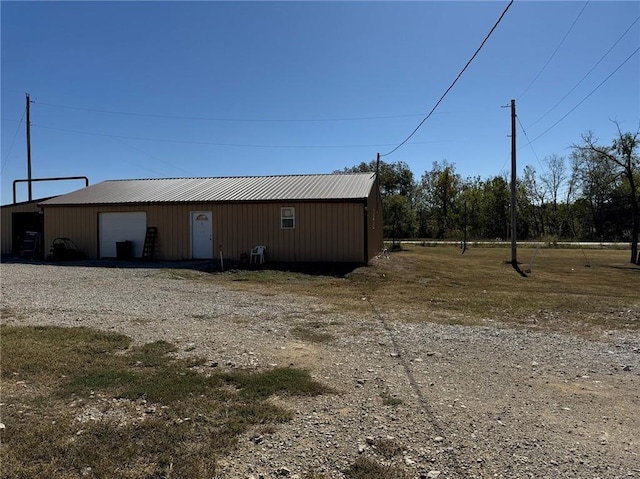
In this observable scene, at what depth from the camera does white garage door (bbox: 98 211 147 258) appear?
62.0ft

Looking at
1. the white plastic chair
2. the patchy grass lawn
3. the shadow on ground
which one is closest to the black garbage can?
the shadow on ground

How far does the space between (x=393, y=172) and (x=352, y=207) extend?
44798mm

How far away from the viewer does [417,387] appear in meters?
4.25

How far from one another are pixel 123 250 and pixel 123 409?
53.2 ft

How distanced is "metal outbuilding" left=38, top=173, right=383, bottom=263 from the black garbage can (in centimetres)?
4

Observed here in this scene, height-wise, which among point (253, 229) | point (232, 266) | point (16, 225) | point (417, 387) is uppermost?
point (16, 225)

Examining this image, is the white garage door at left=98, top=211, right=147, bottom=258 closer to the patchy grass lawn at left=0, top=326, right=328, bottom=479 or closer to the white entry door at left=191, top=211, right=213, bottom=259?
the white entry door at left=191, top=211, right=213, bottom=259

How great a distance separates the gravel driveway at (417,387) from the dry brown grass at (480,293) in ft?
2.94

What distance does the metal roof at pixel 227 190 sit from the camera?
17.8 meters

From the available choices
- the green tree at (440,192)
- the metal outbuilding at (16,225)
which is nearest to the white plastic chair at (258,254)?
the metal outbuilding at (16,225)

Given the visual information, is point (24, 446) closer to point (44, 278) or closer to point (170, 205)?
point (44, 278)

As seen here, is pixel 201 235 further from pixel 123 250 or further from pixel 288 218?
pixel 288 218

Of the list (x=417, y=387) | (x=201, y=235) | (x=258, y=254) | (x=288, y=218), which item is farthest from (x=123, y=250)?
(x=417, y=387)

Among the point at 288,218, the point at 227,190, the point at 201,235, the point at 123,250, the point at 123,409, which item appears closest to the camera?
the point at 123,409
